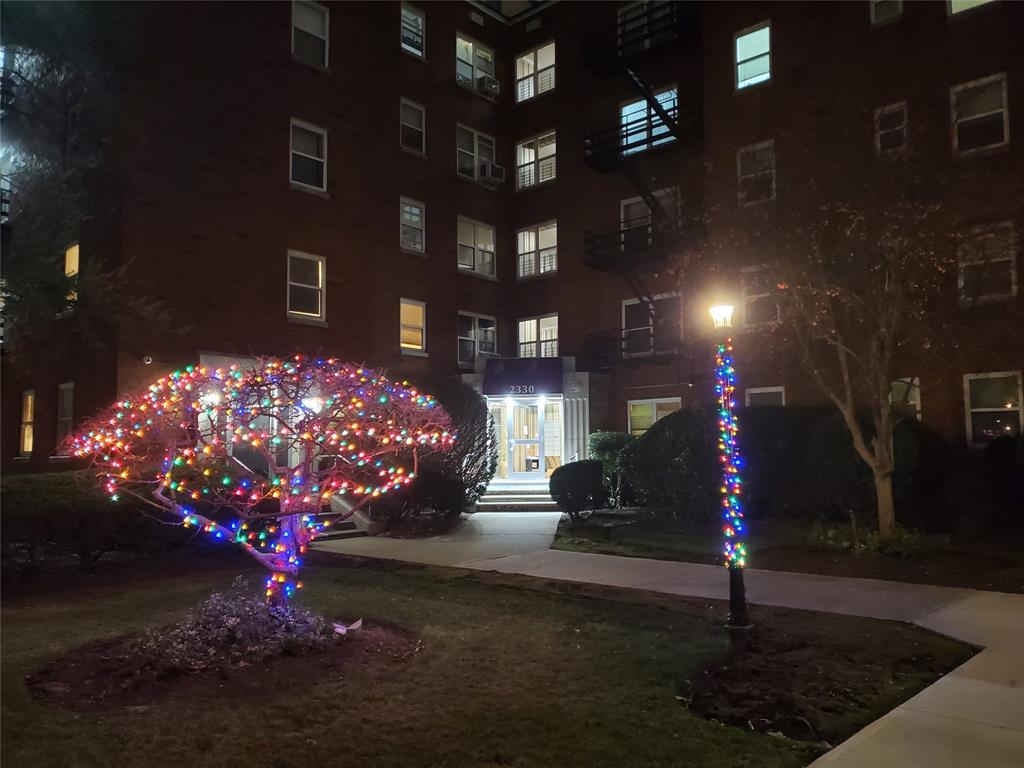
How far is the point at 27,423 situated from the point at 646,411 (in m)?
15.3

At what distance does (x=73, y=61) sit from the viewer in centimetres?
A: 1374

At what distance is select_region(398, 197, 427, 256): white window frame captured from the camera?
20.7 m

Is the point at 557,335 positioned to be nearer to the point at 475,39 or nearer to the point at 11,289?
the point at 475,39

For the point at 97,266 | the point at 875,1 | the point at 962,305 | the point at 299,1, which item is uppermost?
the point at 299,1

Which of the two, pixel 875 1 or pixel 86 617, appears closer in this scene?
pixel 86 617

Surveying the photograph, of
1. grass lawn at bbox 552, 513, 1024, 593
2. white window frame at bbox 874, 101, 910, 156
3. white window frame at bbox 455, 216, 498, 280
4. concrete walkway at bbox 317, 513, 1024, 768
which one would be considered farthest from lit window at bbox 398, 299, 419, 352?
white window frame at bbox 874, 101, 910, 156

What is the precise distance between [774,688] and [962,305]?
10.4 metres

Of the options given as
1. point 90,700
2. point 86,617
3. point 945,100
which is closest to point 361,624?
Result: point 90,700

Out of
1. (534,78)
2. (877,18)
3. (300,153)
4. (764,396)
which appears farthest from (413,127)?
(764,396)

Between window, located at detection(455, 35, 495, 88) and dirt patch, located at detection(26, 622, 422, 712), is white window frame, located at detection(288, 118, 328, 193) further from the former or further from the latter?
dirt patch, located at detection(26, 622, 422, 712)

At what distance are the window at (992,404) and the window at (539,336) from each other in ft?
36.4

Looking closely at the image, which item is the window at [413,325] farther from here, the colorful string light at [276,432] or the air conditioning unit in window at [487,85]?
the colorful string light at [276,432]

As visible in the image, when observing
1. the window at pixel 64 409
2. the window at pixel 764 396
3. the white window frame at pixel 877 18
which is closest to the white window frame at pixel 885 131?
the white window frame at pixel 877 18

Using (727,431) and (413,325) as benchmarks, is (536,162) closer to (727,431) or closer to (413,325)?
(413,325)
